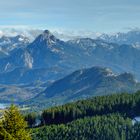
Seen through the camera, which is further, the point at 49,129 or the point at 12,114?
the point at 49,129

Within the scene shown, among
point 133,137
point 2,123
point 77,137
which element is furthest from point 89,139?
point 2,123

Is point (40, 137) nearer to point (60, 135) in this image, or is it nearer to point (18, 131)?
point (60, 135)

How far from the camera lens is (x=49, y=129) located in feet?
639

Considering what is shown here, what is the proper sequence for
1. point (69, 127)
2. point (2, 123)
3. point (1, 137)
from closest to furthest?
point (1, 137) < point (2, 123) < point (69, 127)

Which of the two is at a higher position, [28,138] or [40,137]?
[28,138]

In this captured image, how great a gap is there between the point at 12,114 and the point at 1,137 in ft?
5.72

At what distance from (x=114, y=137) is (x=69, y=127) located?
1714 cm

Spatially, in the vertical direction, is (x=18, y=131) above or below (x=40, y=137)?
above

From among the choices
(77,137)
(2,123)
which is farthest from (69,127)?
(2,123)

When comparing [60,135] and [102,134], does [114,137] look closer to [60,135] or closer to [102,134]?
[102,134]

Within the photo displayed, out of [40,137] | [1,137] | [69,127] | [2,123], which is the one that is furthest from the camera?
[69,127]

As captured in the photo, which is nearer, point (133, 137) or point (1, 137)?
point (1, 137)

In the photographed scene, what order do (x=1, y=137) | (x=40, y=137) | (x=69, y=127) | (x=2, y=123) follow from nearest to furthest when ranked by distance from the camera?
1. (x=1, y=137)
2. (x=2, y=123)
3. (x=40, y=137)
4. (x=69, y=127)

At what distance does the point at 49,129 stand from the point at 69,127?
345 inches
